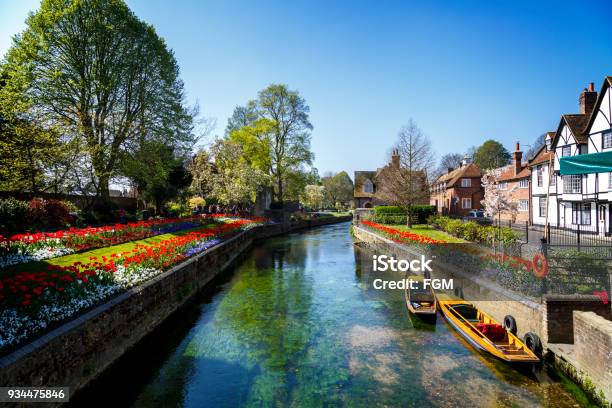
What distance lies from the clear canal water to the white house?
18.2 meters

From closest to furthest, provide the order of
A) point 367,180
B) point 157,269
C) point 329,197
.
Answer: point 157,269
point 367,180
point 329,197

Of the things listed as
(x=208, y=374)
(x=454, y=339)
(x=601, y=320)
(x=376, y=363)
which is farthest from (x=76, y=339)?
(x=601, y=320)

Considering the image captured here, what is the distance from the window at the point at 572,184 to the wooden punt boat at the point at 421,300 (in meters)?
22.6

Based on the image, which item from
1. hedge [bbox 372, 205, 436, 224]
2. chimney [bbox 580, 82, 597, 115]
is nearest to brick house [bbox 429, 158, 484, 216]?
hedge [bbox 372, 205, 436, 224]

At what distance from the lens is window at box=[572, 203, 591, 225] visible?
90.9ft

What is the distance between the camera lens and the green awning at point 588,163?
6.10 m

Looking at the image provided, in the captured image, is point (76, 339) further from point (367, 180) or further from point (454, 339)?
point (367, 180)

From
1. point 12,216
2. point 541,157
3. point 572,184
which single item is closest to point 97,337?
point 12,216

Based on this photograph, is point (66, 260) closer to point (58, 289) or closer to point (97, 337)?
point (58, 289)

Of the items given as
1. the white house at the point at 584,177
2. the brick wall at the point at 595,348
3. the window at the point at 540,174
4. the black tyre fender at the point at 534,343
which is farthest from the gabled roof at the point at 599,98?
the brick wall at the point at 595,348

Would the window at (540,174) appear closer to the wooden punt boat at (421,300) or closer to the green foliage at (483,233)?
the green foliage at (483,233)

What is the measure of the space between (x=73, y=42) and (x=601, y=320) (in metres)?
31.9

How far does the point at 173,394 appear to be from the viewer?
8.61 meters

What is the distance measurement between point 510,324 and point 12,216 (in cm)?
2250
